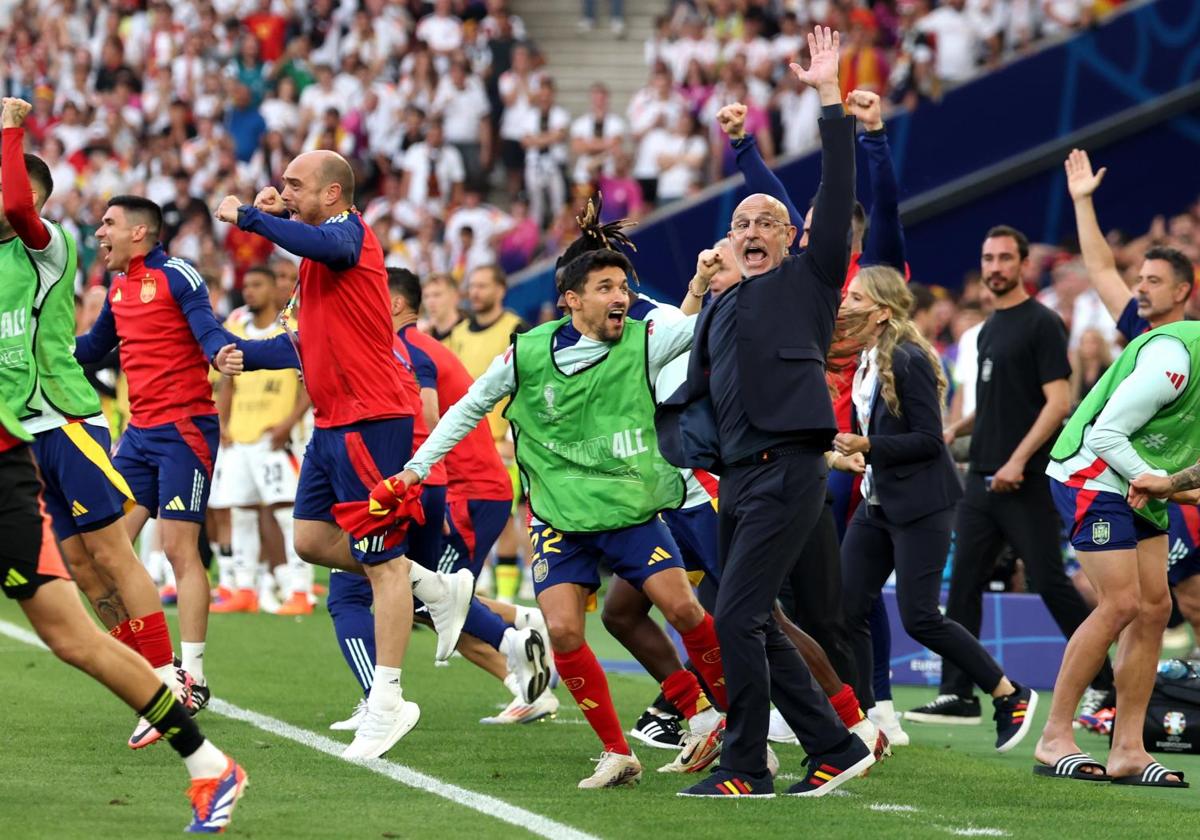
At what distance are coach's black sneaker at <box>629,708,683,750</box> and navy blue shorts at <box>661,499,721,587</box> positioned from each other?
2.49 ft

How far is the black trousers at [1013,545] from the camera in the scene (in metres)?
10.2

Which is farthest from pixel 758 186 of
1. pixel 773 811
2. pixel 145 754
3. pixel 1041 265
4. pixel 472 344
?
pixel 1041 265

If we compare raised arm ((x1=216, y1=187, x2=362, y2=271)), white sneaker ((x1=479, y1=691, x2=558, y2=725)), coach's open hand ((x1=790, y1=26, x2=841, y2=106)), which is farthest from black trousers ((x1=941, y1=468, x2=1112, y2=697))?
raised arm ((x1=216, y1=187, x2=362, y2=271))

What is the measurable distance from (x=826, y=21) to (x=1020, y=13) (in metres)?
2.47

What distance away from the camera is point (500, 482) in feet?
35.3

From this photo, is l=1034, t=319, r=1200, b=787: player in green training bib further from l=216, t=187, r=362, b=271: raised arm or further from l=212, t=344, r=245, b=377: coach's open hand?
l=212, t=344, r=245, b=377: coach's open hand

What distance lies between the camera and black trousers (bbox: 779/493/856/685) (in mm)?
8430

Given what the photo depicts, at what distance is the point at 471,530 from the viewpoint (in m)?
10.6

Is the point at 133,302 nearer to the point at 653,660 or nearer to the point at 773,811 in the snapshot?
the point at 653,660

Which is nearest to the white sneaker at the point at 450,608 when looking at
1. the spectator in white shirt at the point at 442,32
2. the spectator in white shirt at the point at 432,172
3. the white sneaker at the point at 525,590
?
the white sneaker at the point at 525,590

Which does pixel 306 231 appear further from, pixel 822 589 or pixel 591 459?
pixel 822 589

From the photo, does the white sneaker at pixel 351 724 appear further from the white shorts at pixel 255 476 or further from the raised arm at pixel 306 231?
the white shorts at pixel 255 476

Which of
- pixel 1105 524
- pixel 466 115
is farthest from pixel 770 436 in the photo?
pixel 466 115

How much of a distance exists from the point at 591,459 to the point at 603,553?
38 cm
